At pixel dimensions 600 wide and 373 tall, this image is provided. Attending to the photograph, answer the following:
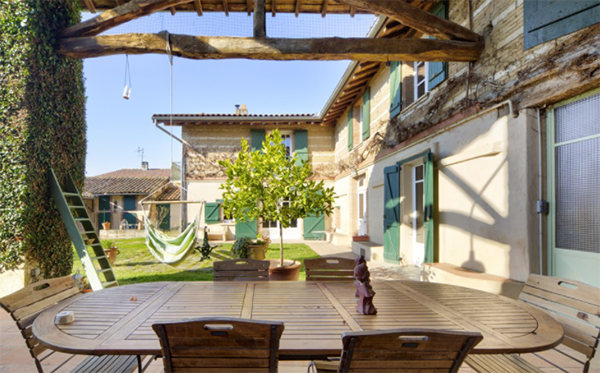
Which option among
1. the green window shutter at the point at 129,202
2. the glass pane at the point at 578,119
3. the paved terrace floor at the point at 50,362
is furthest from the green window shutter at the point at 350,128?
the green window shutter at the point at 129,202

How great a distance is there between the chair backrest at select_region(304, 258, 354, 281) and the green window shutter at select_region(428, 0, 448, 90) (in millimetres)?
3172

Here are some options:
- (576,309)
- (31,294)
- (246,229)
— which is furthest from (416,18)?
(246,229)

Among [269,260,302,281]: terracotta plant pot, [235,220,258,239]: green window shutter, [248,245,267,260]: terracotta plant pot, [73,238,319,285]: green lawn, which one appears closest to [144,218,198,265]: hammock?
[73,238,319,285]: green lawn

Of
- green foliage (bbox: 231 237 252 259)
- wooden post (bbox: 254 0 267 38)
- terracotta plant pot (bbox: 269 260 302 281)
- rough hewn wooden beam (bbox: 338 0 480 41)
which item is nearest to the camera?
rough hewn wooden beam (bbox: 338 0 480 41)

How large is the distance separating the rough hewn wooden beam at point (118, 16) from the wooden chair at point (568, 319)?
4.03m

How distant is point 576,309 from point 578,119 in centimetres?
184

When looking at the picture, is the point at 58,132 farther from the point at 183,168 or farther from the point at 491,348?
the point at 183,168

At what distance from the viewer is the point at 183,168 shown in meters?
10.7

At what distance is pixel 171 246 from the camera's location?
19.9ft

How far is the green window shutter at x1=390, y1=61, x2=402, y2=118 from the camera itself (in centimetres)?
566

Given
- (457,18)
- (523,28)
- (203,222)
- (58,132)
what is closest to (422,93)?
(457,18)

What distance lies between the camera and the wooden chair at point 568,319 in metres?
1.45

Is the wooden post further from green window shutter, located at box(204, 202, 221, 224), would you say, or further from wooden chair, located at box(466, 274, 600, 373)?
green window shutter, located at box(204, 202, 221, 224)

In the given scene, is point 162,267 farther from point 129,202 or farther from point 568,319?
point 129,202
